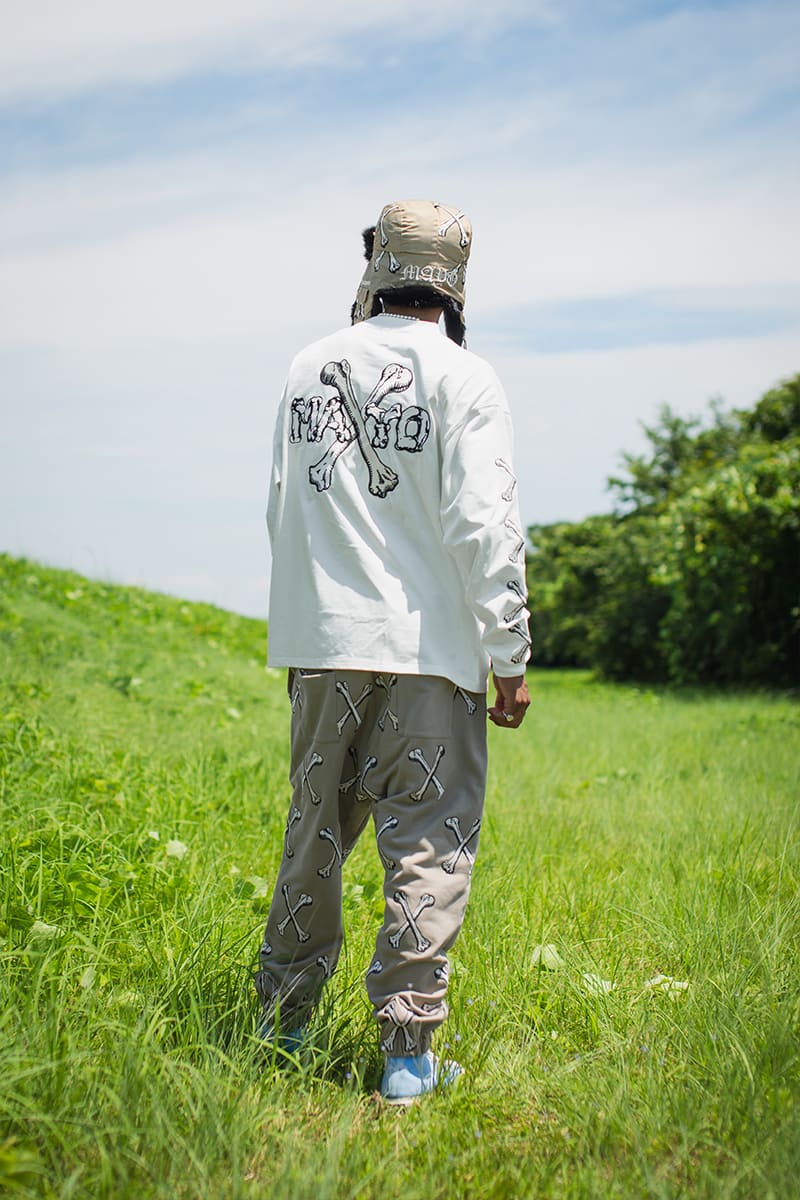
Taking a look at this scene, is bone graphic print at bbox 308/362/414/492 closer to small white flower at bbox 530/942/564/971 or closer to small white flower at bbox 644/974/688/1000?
small white flower at bbox 530/942/564/971

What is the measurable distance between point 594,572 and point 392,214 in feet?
71.0

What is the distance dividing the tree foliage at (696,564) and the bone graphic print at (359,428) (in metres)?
13.5

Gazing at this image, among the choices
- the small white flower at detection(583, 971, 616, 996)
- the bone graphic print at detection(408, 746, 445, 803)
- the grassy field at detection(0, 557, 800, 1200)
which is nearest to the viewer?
the grassy field at detection(0, 557, 800, 1200)

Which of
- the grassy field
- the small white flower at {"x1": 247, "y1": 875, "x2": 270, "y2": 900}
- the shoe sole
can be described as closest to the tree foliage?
the grassy field

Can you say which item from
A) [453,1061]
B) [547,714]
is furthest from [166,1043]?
[547,714]

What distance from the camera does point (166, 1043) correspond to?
8.34ft

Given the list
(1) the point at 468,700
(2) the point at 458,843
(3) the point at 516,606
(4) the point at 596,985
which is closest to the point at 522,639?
(3) the point at 516,606

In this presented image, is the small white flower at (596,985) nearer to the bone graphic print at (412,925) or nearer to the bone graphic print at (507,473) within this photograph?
the bone graphic print at (412,925)

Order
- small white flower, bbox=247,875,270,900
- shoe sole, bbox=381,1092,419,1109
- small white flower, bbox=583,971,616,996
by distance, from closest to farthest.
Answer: shoe sole, bbox=381,1092,419,1109 → small white flower, bbox=583,971,616,996 → small white flower, bbox=247,875,270,900

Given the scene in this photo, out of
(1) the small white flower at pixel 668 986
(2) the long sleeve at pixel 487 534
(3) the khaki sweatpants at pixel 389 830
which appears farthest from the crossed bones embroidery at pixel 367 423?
(1) the small white flower at pixel 668 986

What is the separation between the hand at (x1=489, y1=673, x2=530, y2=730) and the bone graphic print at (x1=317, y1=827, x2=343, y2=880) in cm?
51

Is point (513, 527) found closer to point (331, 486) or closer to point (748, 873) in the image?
point (331, 486)

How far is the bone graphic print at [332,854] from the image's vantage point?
104 inches

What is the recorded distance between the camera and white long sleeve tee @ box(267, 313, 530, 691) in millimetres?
2475
